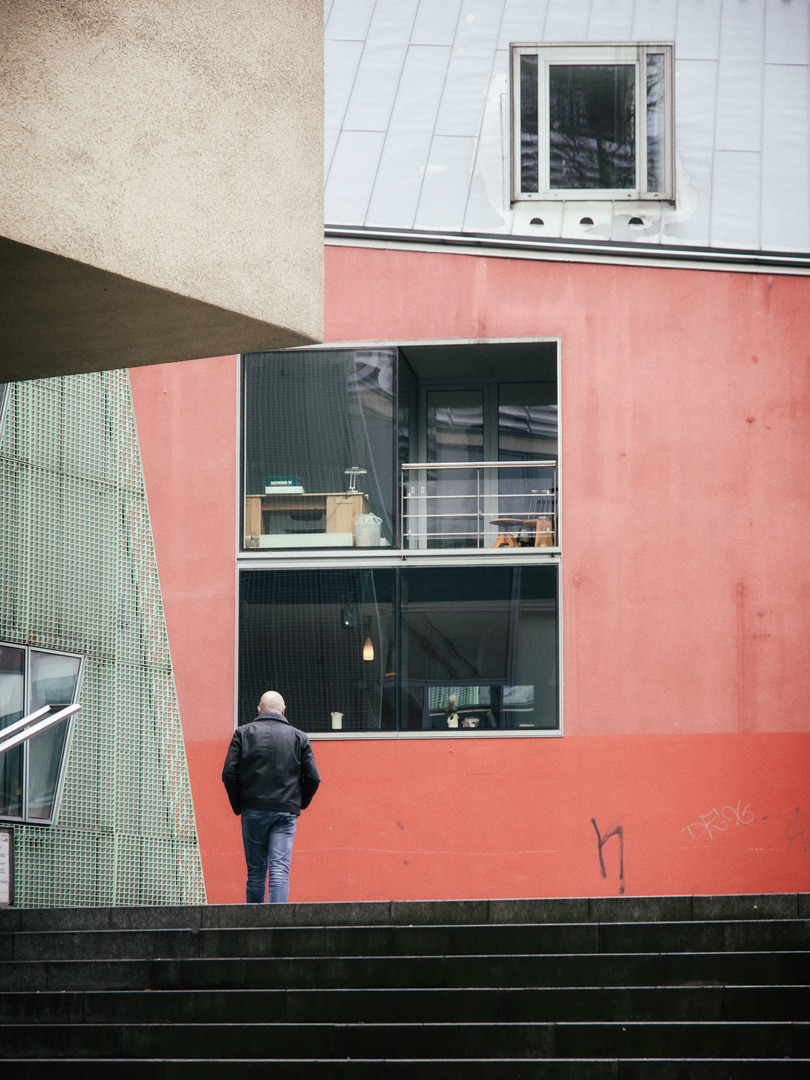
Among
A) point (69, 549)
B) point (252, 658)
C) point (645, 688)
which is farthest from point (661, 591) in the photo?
point (69, 549)

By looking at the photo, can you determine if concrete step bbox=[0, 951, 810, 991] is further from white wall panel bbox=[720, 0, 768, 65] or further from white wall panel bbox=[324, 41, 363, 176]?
white wall panel bbox=[720, 0, 768, 65]

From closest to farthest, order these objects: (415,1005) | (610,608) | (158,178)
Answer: (158,178), (415,1005), (610,608)

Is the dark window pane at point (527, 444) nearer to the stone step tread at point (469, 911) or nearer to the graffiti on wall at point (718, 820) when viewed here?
the graffiti on wall at point (718, 820)

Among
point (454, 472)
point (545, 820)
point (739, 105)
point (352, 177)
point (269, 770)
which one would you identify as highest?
point (739, 105)

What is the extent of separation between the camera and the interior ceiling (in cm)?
1430

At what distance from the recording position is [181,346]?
6.93 m

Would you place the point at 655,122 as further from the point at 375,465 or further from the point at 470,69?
the point at 375,465

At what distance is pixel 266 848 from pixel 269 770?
1.95 ft

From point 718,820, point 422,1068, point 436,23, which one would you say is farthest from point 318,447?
point 422,1068

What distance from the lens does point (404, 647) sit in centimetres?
1373

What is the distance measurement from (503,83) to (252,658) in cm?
677

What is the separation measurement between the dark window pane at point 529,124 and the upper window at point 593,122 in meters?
0.01

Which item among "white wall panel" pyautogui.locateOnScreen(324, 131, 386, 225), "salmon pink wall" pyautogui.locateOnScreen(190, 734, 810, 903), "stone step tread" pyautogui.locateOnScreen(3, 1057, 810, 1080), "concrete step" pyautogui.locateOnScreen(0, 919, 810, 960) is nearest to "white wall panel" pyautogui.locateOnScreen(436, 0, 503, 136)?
"white wall panel" pyautogui.locateOnScreen(324, 131, 386, 225)

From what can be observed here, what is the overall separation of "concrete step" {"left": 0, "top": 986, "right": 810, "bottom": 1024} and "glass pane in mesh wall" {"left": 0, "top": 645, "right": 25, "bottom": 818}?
13.2ft
